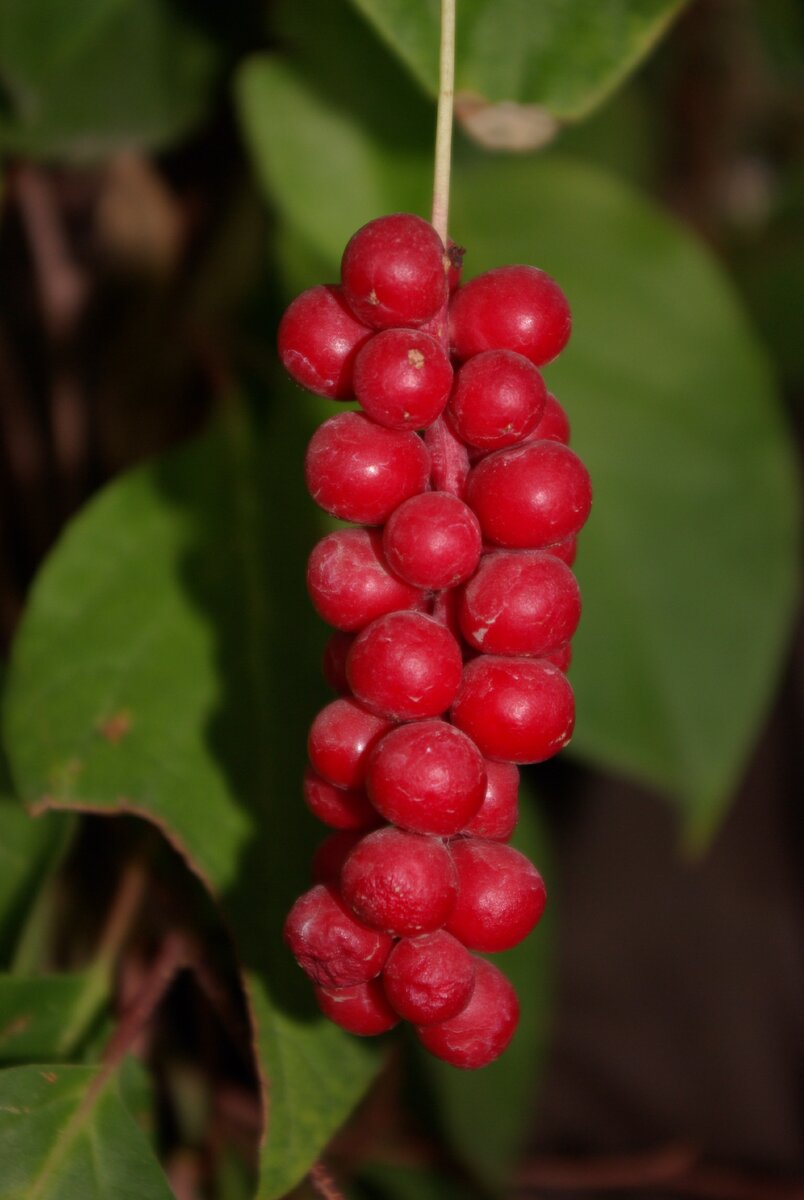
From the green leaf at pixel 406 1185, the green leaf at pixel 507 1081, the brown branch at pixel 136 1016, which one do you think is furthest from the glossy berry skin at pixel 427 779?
the green leaf at pixel 406 1185

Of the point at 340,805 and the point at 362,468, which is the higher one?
the point at 362,468

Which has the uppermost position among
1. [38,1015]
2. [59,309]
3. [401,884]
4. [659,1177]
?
[401,884]

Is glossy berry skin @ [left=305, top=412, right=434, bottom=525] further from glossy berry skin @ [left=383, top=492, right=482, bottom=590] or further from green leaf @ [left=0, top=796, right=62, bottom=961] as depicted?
green leaf @ [left=0, top=796, right=62, bottom=961]

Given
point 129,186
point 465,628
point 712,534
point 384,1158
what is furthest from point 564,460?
point 384,1158

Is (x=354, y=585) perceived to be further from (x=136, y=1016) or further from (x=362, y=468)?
(x=136, y=1016)

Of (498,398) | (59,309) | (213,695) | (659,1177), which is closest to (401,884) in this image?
(498,398)

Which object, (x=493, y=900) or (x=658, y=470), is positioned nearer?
(x=493, y=900)

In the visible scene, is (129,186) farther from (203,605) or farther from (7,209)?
(203,605)
